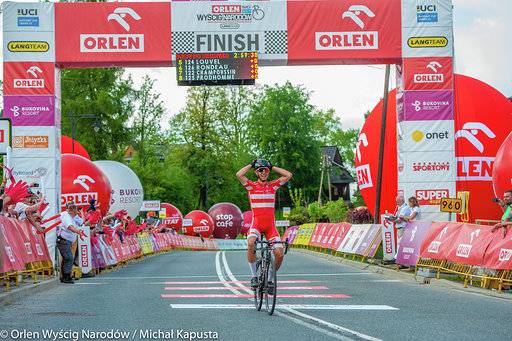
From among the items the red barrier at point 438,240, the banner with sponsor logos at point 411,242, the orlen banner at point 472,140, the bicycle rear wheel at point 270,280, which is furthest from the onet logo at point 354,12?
the bicycle rear wheel at point 270,280

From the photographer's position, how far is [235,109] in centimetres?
9369

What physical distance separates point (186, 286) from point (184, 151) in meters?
69.7

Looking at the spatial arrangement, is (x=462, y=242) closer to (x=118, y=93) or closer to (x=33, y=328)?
(x=33, y=328)

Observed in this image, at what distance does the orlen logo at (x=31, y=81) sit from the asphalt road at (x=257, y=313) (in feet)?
21.7

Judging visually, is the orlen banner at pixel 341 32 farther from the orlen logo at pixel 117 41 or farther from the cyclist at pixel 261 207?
the cyclist at pixel 261 207

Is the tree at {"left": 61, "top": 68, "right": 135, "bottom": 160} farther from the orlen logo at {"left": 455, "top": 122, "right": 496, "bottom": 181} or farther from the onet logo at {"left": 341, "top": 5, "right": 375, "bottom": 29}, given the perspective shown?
the onet logo at {"left": 341, "top": 5, "right": 375, "bottom": 29}

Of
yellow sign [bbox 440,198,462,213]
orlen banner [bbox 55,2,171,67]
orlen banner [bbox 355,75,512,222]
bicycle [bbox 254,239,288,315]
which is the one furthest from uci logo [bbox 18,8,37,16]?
bicycle [bbox 254,239,288,315]

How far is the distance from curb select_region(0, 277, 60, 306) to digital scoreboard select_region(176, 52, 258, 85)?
664cm

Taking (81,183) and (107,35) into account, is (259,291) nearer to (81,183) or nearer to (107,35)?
(107,35)

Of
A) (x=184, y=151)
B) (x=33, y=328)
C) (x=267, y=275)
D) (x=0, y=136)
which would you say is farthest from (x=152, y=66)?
(x=184, y=151)

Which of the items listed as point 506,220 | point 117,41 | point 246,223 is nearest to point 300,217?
point 246,223

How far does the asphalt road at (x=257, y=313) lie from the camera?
9.60 m

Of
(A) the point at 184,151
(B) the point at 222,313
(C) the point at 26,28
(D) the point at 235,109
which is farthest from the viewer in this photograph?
(D) the point at 235,109

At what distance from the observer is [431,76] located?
23.6 meters
